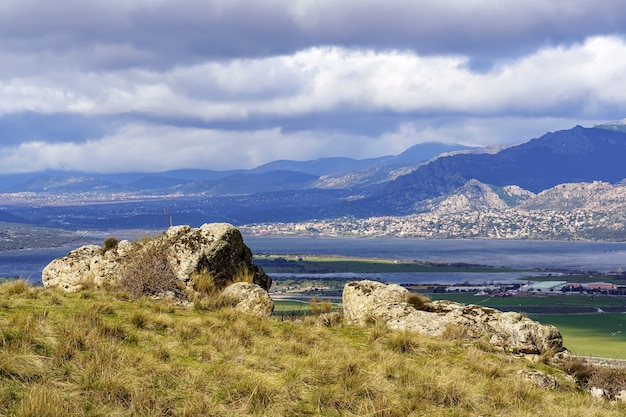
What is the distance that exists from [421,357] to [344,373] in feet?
9.10

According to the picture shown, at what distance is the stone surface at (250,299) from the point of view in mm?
15195

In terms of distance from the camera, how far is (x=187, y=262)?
58.3 feet

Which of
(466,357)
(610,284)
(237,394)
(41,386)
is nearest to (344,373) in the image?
(237,394)

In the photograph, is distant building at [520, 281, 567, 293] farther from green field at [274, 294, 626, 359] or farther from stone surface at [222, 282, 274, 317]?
stone surface at [222, 282, 274, 317]

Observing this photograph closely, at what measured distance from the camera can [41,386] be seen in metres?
7.94

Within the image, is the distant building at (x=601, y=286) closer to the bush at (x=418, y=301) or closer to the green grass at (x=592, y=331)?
the green grass at (x=592, y=331)

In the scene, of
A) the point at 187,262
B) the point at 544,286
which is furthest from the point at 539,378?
the point at 544,286

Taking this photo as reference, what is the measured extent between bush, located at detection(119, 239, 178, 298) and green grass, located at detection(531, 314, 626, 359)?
7665cm

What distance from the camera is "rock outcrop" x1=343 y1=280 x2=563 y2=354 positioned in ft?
46.7

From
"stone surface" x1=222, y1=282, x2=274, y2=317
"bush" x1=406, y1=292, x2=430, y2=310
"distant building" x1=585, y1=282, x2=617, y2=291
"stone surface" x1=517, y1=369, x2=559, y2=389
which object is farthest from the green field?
"stone surface" x1=517, y1=369, x2=559, y2=389

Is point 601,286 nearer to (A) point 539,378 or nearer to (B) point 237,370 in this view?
(A) point 539,378

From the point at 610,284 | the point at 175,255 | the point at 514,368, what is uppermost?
the point at 175,255

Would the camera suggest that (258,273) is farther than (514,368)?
Yes

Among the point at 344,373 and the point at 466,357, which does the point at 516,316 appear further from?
the point at 344,373
